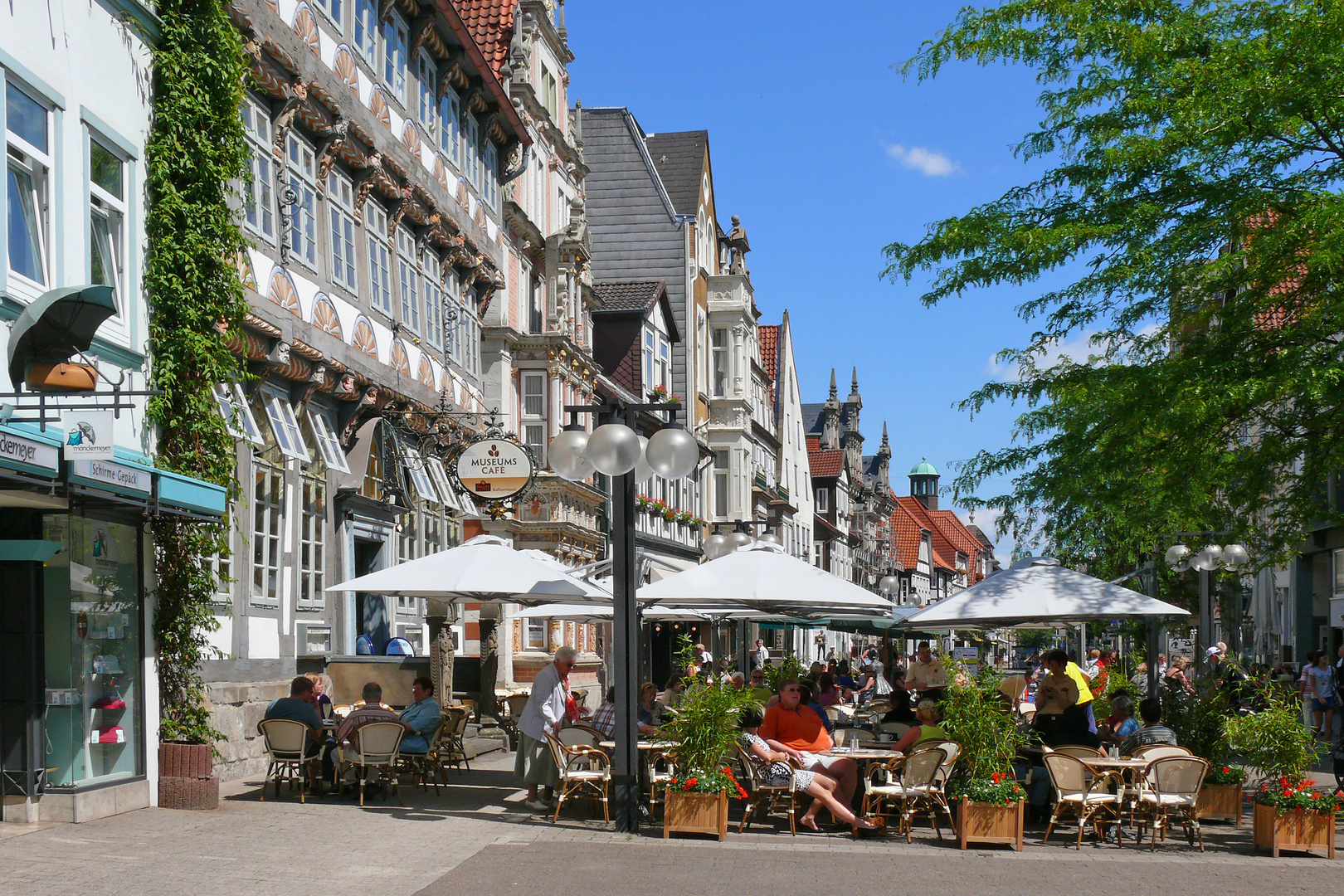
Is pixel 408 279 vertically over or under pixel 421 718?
over

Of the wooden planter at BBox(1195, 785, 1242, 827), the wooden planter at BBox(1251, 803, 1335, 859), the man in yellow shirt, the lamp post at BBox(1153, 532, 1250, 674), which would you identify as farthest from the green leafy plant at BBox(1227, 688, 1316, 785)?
the lamp post at BBox(1153, 532, 1250, 674)

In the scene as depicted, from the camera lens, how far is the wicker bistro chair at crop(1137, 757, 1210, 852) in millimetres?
12422

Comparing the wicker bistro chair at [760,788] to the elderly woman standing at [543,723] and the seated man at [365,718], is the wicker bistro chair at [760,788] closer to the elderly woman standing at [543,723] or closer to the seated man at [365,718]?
the elderly woman standing at [543,723]

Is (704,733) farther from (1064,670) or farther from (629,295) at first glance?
(629,295)

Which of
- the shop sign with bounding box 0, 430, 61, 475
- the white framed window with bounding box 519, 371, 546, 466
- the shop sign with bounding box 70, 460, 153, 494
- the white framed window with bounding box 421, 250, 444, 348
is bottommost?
the shop sign with bounding box 70, 460, 153, 494

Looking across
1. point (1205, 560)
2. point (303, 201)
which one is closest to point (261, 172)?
point (303, 201)

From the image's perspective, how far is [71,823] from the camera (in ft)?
38.9

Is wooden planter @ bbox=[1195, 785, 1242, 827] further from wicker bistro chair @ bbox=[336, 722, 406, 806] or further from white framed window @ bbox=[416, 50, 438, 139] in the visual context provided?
white framed window @ bbox=[416, 50, 438, 139]

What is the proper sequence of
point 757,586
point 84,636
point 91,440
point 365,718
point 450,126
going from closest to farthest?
point 91,440 → point 84,636 → point 365,718 → point 757,586 → point 450,126

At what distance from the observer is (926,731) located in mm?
13305

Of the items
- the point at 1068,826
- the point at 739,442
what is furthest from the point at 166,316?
the point at 739,442

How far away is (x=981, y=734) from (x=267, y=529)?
368 inches

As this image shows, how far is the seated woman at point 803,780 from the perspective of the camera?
1291 cm

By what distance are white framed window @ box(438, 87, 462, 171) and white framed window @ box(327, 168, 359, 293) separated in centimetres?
421
